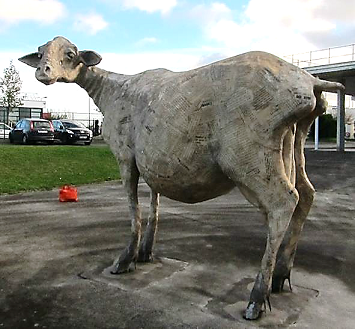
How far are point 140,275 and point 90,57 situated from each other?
101 inches

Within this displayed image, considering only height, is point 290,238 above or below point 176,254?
above

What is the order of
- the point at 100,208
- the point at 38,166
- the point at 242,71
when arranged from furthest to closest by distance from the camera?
the point at 38,166 < the point at 100,208 < the point at 242,71

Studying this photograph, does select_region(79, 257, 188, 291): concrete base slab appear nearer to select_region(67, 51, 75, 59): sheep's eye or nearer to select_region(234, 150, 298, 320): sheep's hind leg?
select_region(234, 150, 298, 320): sheep's hind leg

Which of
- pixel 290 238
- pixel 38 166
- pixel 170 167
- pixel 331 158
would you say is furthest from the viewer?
pixel 331 158

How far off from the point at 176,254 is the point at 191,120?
7.86 ft

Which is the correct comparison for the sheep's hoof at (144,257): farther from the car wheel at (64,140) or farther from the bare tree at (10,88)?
the bare tree at (10,88)

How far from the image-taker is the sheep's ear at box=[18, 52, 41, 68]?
5125 mm

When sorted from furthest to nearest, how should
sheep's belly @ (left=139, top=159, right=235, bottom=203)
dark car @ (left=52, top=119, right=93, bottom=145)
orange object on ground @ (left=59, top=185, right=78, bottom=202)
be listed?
dark car @ (left=52, top=119, right=93, bottom=145) < orange object on ground @ (left=59, top=185, right=78, bottom=202) < sheep's belly @ (left=139, top=159, right=235, bottom=203)

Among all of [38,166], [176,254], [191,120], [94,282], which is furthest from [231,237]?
[38,166]

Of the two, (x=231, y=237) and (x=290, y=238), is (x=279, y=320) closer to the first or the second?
(x=290, y=238)

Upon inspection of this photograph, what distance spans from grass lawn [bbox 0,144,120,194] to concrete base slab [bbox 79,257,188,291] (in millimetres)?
→ 7174

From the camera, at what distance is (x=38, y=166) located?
14992 mm

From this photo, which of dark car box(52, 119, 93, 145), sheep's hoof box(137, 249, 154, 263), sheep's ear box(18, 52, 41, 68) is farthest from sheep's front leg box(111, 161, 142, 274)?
dark car box(52, 119, 93, 145)

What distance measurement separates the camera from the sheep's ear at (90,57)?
5141 millimetres
